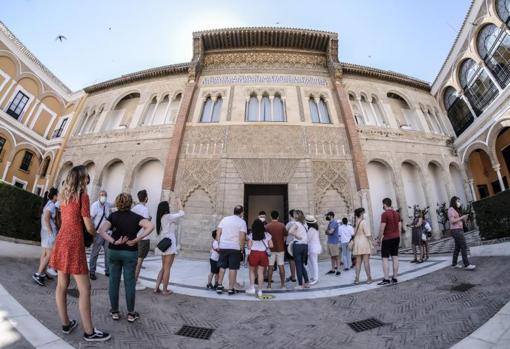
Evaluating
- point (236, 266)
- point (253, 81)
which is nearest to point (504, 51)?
point (253, 81)

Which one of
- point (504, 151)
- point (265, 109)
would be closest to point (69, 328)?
point (265, 109)

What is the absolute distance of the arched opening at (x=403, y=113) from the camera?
13855mm

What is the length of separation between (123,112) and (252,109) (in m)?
8.10

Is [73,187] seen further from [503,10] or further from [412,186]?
[503,10]

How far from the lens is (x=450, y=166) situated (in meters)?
13.7

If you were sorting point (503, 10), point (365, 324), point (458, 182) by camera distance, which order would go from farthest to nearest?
point (458, 182), point (503, 10), point (365, 324)

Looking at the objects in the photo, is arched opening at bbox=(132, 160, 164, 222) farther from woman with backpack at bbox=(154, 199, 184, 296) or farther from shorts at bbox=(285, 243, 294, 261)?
shorts at bbox=(285, 243, 294, 261)

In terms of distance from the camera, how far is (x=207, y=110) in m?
13.0

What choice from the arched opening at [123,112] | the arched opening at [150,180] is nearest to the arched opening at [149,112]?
the arched opening at [123,112]

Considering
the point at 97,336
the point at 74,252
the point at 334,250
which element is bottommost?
the point at 97,336

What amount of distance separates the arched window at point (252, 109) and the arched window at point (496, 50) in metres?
11.9

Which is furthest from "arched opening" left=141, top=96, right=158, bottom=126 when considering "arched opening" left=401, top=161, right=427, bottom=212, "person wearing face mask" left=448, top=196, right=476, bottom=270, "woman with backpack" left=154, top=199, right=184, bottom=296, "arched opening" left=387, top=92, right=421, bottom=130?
"arched opening" left=401, top=161, right=427, bottom=212

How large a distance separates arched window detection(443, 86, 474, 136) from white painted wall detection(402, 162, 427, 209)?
14.7 ft

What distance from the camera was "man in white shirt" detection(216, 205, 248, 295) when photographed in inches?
182
